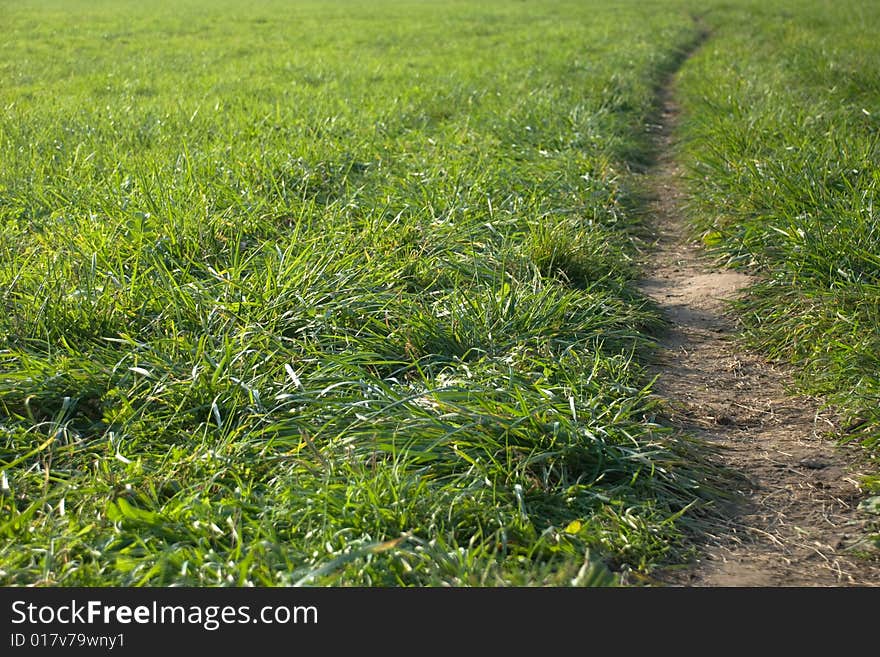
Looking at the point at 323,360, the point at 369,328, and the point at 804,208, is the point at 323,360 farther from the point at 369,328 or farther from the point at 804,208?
the point at 804,208

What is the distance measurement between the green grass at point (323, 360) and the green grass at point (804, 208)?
60 cm

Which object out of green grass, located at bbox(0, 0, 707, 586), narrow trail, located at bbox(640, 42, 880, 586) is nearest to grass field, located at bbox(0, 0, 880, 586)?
→ green grass, located at bbox(0, 0, 707, 586)

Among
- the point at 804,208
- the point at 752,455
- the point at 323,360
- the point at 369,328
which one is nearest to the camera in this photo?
the point at 752,455

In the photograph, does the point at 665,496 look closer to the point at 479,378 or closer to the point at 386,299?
the point at 479,378

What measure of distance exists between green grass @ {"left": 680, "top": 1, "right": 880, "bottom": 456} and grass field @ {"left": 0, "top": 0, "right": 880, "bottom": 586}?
0.08 feet

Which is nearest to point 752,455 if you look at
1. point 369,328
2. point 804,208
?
point 369,328

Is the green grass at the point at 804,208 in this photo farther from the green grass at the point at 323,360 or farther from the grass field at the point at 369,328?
the green grass at the point at 323,360

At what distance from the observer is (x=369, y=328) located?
3.50 meters

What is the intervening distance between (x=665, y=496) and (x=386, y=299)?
1516 millimetres

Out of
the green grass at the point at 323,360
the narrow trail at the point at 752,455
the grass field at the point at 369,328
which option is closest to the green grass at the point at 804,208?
the grass field at the point at 369,328

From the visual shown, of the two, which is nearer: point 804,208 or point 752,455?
point 752,455

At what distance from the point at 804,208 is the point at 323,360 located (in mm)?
3093
